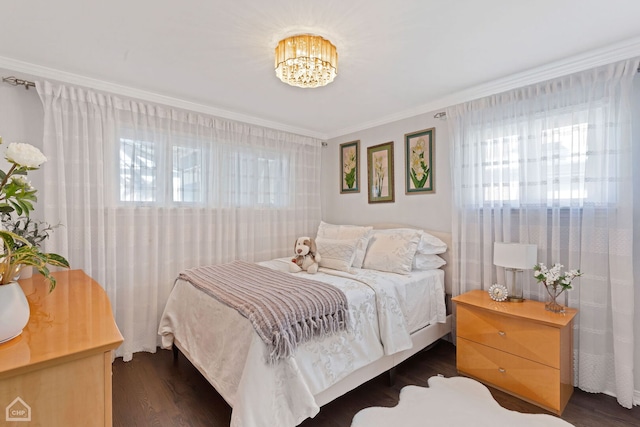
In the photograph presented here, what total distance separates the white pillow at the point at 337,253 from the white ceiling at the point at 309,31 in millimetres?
1476

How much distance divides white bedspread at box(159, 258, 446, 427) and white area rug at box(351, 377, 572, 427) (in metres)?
0.32

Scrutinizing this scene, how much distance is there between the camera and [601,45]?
2059 mm

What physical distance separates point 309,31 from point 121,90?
1878 millimetres

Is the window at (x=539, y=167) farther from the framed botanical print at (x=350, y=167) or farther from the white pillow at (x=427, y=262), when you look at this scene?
the framed botanical print at (x=350, y=167)

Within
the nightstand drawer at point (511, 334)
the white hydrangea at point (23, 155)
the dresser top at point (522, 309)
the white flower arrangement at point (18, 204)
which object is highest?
the white hydrangea at point (23, 155)

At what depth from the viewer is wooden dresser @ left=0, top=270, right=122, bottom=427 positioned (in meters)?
0.83

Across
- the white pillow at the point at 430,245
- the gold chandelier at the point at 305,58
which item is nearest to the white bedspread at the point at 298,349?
the white pillow at the point at 430,245

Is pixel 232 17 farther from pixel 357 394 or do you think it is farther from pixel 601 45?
pixel 357 394

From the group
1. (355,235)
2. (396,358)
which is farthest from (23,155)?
(355,235)

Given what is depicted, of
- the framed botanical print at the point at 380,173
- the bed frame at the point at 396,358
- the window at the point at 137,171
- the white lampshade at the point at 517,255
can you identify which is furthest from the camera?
the framed botanical print at the point at 380,173

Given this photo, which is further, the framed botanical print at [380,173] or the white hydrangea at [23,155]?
the framed botanical print at [380,173]

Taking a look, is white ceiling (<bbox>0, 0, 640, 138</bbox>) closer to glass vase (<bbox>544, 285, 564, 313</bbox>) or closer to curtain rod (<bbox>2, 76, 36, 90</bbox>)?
curtain rod (<bbox>2, 76, 36, 90</bbox>)

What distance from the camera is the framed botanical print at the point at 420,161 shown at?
3199 mm

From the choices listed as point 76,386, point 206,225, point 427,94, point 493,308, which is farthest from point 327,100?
point 76,386
